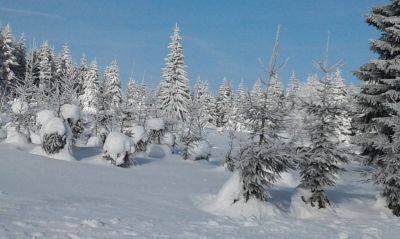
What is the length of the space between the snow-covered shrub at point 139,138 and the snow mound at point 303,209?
11.9 m

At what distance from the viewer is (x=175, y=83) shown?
149ft

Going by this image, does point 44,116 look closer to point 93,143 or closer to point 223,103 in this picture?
point 93,143

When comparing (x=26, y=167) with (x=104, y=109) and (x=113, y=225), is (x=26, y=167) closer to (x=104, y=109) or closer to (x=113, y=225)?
(x=113, y=225)

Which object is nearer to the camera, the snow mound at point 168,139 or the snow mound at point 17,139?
the snow mound at point 17,139

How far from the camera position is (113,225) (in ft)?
28.2

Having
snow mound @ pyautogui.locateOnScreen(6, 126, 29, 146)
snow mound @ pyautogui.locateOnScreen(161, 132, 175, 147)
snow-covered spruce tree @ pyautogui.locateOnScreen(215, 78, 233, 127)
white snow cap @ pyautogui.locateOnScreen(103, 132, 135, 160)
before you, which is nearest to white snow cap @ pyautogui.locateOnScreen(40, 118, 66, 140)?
snow mound @ pyautogui.locateOnScreen(6, 126, 29, 146)

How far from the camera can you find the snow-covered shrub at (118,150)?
19.5 m

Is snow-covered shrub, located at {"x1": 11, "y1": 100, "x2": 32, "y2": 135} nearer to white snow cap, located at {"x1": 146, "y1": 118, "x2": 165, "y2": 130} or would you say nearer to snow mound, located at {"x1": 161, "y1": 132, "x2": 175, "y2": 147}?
white snow cap, located at {"x1": 146, "y1": 118, "x2": 165, "y2": 130}

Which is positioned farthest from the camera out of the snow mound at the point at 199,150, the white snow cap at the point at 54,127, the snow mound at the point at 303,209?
the snow mound at the point at 199,150

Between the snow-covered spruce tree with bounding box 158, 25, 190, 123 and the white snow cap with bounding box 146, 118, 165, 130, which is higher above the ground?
the snow-covered spruce tree with bounding box 158, 25, 190, 123

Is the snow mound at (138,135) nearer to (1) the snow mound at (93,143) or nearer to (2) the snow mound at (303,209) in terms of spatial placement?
(1) the snow mound at (93,143)

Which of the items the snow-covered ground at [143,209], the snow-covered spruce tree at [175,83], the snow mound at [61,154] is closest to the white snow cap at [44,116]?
the snow mound at [61,154]

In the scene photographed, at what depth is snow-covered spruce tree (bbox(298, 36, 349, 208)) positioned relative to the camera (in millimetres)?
13805

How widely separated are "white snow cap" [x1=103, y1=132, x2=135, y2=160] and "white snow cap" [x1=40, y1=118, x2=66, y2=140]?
206 centimetres
